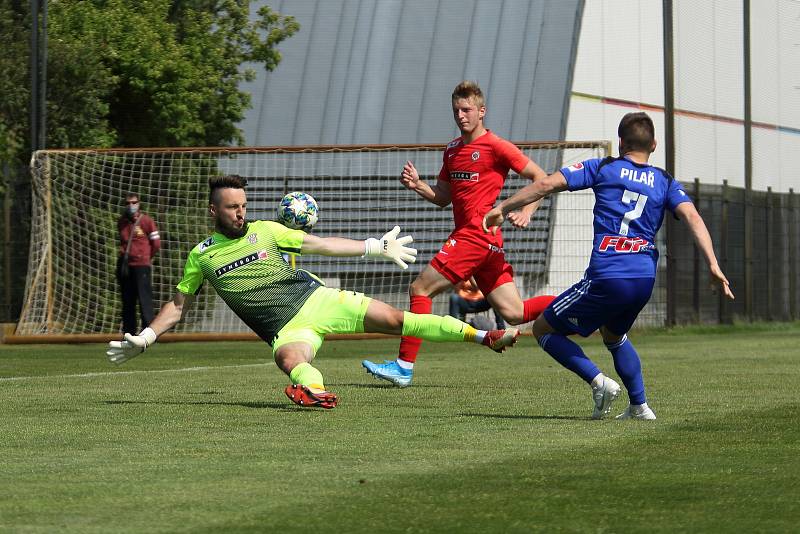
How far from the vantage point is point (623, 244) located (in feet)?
27.3

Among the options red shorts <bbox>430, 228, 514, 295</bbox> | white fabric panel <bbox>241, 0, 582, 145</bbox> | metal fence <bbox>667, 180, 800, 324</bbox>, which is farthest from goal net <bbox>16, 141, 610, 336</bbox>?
red shorts <bbox>430, 228, 514, 295</bbox>

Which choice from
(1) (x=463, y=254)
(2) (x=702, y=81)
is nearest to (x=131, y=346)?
(1) (x=463, y=254)

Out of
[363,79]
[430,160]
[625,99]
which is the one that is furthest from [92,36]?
[625,99]

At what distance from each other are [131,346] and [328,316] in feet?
4.19

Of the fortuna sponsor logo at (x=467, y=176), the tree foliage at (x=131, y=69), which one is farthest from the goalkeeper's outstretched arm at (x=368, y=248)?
the tree foliage at (x=131, y=69)

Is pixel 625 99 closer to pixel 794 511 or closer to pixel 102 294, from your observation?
pixel 102 294

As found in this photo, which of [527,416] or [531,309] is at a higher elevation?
[531,309]

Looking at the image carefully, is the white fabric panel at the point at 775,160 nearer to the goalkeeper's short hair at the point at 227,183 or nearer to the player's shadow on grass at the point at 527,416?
the goalkeeper's short hair at the point at 227,183

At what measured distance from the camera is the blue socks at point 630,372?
8.45 meters

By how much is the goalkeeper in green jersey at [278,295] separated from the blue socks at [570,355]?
0.48 m

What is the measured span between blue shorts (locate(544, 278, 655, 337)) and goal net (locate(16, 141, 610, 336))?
1113 centimetres

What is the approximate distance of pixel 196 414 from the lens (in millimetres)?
8758

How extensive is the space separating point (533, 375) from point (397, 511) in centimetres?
698

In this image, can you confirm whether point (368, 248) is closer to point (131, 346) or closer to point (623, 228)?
point (623, 228)
